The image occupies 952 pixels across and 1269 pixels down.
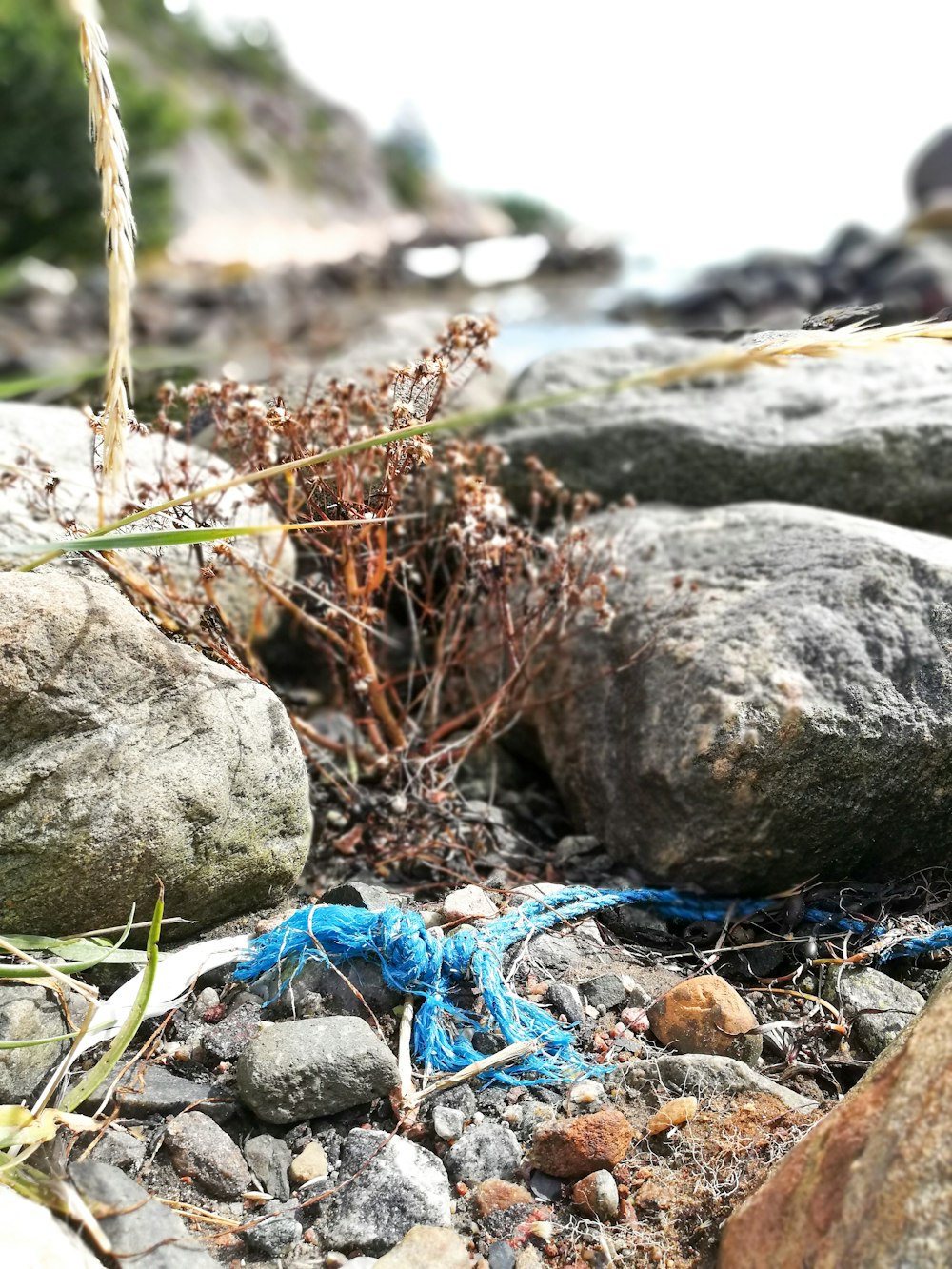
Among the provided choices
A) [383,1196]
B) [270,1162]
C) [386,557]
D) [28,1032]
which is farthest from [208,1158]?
[386,557]

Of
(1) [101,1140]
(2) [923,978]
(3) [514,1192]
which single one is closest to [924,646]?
(2) [923,978]

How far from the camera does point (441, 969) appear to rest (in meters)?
2.19

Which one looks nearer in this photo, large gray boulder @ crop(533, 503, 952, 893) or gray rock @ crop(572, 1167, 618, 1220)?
gray rock @ crop(572, 1167, 618, 1220)

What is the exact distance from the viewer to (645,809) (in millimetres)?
2633

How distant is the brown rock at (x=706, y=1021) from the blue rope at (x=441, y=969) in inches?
8.3

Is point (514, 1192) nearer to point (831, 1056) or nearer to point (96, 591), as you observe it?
point (831, 1056)

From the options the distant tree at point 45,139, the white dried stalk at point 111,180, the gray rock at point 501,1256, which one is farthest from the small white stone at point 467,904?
the distant tree at point 45,139

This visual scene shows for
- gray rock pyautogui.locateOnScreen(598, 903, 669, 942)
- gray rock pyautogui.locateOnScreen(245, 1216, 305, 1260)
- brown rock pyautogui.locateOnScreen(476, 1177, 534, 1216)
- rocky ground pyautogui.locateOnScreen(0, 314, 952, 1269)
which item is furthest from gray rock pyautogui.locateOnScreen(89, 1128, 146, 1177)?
gray rock pyautogui.locateOnScreen(598, 903, 669, 942)

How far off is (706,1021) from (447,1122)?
59cm

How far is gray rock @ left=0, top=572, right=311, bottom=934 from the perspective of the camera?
2.05 meters

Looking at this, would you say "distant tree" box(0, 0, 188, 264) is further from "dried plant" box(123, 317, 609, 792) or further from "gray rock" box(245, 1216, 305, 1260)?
"gray rock" box(245, 1216, 305, 1260)

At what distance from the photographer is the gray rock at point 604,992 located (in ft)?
7.36

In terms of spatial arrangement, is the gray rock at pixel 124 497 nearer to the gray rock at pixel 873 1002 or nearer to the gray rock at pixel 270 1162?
the gray rock at pixel 270 1162

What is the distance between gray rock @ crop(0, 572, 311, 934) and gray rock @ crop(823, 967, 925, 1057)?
130cm
